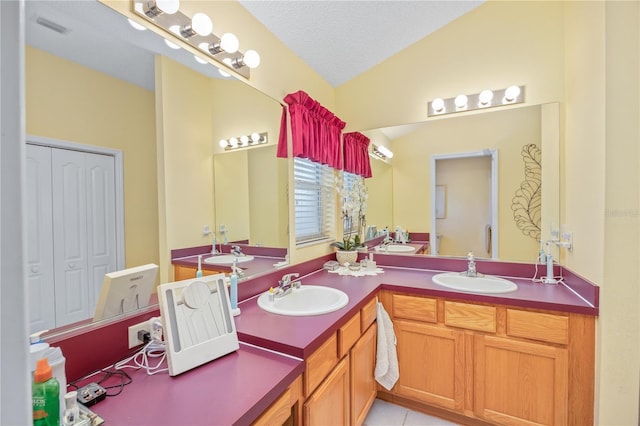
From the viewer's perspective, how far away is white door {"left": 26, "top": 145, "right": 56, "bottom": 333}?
837mm

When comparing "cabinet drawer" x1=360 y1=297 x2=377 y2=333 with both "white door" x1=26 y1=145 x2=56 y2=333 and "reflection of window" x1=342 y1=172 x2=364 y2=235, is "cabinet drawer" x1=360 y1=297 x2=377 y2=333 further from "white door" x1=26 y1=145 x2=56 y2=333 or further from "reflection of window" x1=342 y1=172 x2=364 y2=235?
"white door" x1=26 y1=145 x2=56 y2=333

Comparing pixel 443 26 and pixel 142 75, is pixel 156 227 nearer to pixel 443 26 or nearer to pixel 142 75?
pixel 142 75

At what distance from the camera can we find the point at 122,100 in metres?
1.06

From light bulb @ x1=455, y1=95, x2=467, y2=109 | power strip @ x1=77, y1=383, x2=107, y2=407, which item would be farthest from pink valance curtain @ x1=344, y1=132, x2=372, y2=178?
power strip @ x1=77, y1=383, x2=107, y2=407

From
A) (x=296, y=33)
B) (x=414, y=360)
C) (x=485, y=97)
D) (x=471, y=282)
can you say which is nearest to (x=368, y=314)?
(x=414, y=360)

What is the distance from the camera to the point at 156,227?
1.19 m

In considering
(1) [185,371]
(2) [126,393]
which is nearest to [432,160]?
(1) [185,371]

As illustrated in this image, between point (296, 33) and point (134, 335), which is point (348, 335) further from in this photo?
point (296, 33)

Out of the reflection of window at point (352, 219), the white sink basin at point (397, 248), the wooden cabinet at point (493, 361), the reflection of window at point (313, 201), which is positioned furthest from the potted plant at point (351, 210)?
the wooden cabinet at point (493, 361)

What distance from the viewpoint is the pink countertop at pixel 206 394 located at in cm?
73

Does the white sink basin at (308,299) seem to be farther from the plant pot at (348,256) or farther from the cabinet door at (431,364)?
the plant pot at (348,256)

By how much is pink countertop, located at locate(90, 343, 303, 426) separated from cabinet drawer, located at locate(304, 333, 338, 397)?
0.12 metres

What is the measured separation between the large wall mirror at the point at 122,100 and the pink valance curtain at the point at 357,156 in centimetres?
123

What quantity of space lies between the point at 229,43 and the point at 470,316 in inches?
80.6
